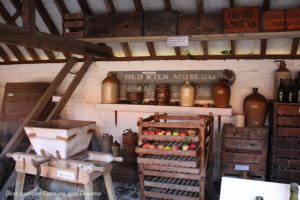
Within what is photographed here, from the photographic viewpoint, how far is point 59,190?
349cm

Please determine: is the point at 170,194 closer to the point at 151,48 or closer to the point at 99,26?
the point at 151,48

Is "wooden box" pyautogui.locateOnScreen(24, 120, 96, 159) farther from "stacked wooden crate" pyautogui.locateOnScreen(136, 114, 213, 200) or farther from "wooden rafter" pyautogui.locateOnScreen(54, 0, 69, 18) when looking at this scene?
"wooden rafter" pyautogui.locateOnScreen(54, 0, 69, 18)

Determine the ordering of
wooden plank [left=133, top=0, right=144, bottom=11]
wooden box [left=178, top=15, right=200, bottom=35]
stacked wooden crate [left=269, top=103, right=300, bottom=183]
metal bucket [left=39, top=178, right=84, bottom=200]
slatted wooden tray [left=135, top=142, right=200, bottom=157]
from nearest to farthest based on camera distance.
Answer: metal bucket [left=39, top=178, right=84, bottom=200] < slatted wooden tray [left=135, top=142, right=200, bottom=157] < stacked wooden crate [left=269, top=103, right=300, bottom=183] < wooden box [left=178, top=15, right=200, bottom=35] < wooden plank [left=133, top=0, right=144, bottom=11]

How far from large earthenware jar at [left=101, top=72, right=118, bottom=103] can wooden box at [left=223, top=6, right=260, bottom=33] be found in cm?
234

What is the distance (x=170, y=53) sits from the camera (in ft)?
18.3

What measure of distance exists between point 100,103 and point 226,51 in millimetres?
2572

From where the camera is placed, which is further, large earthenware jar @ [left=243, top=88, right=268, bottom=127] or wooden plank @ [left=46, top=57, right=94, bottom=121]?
wooden plank @ [left=46, top=57, right=94, bottom=121]

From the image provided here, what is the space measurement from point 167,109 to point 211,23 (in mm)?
1671

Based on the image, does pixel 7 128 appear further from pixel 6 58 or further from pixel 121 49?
pixel 121 49

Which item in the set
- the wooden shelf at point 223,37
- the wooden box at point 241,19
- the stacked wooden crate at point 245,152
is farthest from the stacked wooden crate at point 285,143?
the wooden box at point 241,19

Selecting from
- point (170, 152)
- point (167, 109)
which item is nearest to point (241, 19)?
point (167, 109)

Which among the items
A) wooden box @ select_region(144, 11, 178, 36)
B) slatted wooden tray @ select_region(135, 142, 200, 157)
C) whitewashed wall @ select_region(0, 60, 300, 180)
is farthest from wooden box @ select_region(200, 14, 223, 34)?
slatted wooden tray @ select_region(135, 142, 200, 157)

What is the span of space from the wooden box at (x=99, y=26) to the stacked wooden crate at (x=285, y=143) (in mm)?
2998

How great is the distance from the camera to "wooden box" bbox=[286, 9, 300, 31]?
4.26m
